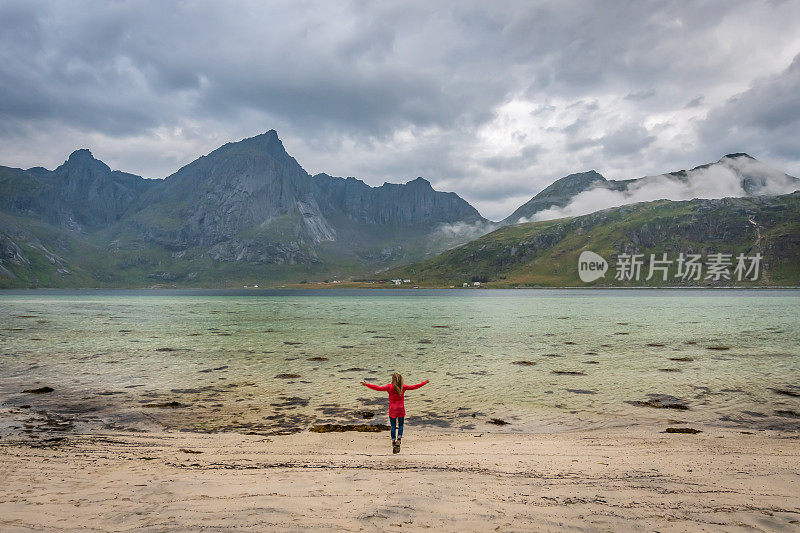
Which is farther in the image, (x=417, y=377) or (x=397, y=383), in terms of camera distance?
(x=417, y=377)

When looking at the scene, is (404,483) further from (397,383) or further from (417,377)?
(417,377)

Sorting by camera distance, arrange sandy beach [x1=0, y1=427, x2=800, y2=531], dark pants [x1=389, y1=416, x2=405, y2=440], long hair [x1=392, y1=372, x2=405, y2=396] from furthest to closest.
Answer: dark pants [x1=389, y1=416, x2=405, y2=440] < long hair [x1=392, y1=372, x2=405, y2=396] < sandy beach [x1=0, y1=427, x2=800, y2=531]

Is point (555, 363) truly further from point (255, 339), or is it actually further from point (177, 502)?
point (255, 339)

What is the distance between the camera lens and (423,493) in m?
10.9

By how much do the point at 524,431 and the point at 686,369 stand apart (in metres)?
23.3

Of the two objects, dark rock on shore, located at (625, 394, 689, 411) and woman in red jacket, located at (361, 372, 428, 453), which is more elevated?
woman in red jacket, located at (361, 372, 428, 453)

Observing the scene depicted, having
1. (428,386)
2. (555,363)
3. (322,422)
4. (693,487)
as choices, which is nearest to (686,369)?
(555,363)

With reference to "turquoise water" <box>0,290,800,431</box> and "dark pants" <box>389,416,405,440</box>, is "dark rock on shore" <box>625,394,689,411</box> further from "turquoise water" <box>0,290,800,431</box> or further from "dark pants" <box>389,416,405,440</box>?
"dark pants" <box>389,416,405,440</box>

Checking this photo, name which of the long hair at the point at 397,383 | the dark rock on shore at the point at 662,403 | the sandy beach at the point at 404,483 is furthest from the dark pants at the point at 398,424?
the dark rock on shore at the point at 662,403

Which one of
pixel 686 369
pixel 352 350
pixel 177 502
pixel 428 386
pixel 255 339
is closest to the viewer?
pixel 177 502

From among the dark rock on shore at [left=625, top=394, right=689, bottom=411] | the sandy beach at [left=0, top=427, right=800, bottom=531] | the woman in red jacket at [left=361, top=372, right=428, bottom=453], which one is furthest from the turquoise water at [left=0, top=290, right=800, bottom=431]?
the woman in red jacket at [left=361, top=372, right=428, bottom=453]

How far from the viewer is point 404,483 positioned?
1170 cm

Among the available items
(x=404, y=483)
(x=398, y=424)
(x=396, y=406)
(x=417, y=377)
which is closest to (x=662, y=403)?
(x=417, y=377)

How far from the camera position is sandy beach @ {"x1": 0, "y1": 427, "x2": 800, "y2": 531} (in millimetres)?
9250
